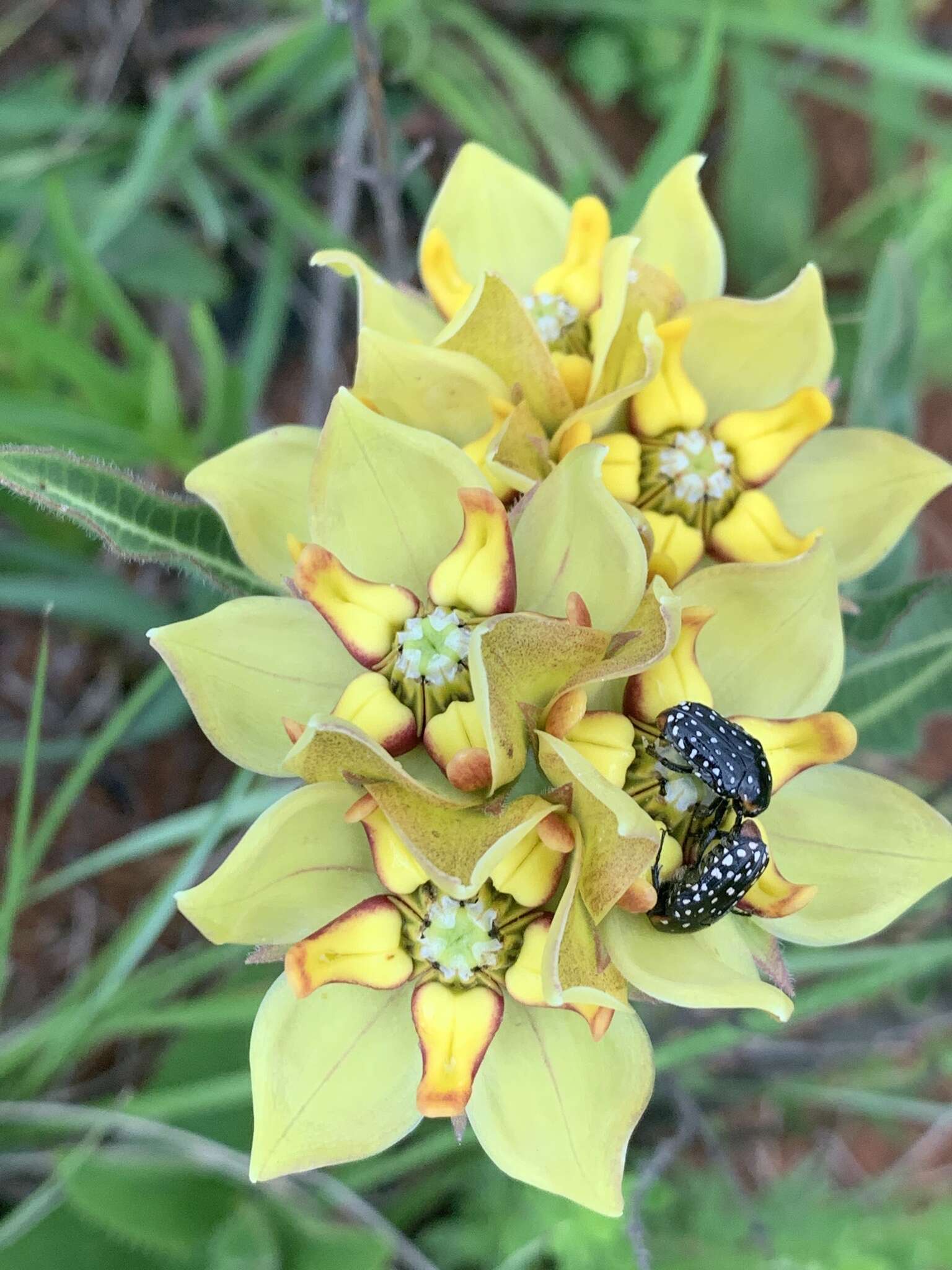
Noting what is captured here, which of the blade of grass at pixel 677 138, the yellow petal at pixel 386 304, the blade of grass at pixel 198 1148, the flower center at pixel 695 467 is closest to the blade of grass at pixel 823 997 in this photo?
the blade of grass at pixel 198 1148

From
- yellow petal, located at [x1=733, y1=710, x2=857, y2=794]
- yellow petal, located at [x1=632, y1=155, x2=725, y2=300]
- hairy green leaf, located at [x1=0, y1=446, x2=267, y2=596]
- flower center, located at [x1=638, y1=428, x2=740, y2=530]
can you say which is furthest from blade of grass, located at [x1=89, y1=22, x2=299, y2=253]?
yellow petal, located at [x1=733, y1=710, x2=857, y2=794]

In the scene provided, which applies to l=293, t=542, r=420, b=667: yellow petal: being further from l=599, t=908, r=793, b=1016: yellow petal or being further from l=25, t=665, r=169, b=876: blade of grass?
l=25, t=665, r=169, b=876: blade of grass

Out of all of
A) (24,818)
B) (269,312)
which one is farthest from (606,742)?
(269,312)

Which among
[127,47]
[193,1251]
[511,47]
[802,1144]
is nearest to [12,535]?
[127,47]

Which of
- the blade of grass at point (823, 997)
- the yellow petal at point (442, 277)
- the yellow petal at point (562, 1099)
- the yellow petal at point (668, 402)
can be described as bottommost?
the blade of grass at point (823, 997)

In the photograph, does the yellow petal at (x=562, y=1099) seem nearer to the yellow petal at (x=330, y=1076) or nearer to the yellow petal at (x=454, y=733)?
the yellow petal at (x=330, y=1076)

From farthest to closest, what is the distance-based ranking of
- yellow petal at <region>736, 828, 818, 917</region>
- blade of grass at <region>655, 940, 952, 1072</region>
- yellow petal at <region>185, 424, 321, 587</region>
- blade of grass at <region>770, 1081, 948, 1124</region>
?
blade of grass at <region>770, 1081, 948, 1124</region> < blade of grass at <region>655, 940, 952, 1072</region> < yellow petal at <region>185, 424, 321, 587</region> < yellow petal at <region>736, 828, 818, 917</region>

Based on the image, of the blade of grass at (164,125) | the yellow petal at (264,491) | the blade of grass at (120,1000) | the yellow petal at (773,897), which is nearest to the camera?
the yellow petal at (773,897)

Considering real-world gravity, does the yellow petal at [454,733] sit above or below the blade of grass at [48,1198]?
above
